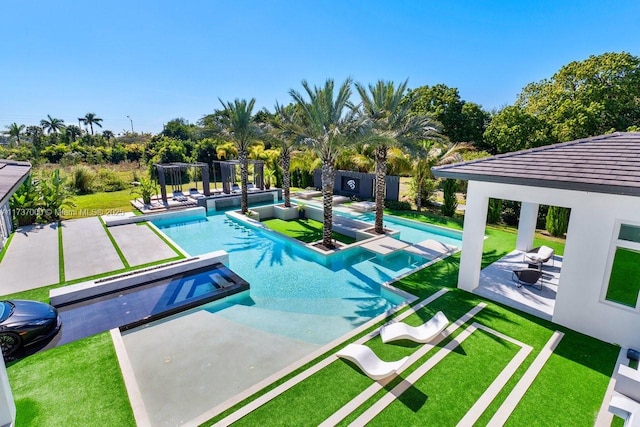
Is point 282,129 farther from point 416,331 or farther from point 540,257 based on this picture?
point 416,331

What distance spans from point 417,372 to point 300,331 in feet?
11.4

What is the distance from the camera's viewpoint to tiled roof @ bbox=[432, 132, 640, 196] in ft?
22.0

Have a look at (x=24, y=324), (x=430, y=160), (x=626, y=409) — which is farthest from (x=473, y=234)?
(x=430, y=160)

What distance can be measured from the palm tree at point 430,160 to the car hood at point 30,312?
65.8ft

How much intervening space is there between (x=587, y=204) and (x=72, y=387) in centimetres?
1215

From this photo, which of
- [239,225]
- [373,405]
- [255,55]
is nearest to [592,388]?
[373,405]

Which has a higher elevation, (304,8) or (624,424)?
(304,8)

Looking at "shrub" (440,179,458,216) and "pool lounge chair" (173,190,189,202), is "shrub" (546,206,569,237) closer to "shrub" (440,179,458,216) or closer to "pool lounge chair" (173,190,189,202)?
"shrub" (440,179,458,216)

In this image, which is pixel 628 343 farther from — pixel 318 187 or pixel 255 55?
pixel 318 187

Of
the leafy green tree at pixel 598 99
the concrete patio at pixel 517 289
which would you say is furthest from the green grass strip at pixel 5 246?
the leafy green tree at pixel 598 99

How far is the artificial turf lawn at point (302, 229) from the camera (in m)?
17.0

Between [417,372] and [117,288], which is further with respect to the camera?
[117,288]

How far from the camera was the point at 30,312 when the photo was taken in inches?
302

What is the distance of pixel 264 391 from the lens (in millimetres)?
5895
